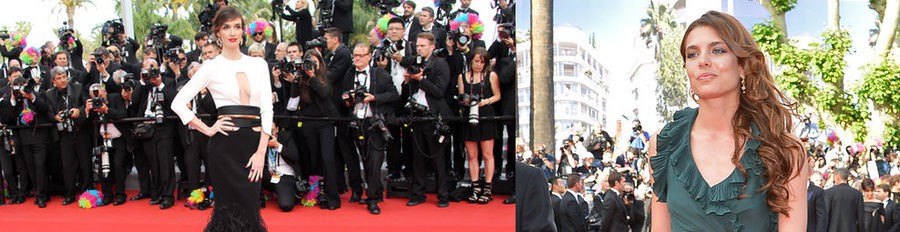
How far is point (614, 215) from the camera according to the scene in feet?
13.8

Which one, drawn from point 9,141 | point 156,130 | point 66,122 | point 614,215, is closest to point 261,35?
point 156,130

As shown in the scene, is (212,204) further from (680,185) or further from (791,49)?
(791,49)

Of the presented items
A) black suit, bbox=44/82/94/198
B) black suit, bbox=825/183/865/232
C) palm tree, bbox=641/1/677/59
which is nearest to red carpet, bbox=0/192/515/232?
black suit, bbox=44/82/94/198

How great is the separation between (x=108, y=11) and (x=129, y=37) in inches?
7.8

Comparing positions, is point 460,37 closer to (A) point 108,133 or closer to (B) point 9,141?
(A) point 108,133

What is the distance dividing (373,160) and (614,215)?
1.23 meters

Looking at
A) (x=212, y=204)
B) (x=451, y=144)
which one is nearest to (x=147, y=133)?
(x=212, y=204)

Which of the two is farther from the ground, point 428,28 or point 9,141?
point 428,28

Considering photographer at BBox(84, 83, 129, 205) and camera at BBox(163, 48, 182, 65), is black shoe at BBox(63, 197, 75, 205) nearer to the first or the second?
photographer at BBox(84, 83, 129, 205)

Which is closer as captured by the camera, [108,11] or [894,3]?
[108,11]

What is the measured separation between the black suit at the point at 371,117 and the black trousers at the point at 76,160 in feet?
4.89

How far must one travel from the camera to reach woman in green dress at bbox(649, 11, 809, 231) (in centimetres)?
135

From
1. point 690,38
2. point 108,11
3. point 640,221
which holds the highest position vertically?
point 108,11

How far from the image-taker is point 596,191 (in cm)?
383
